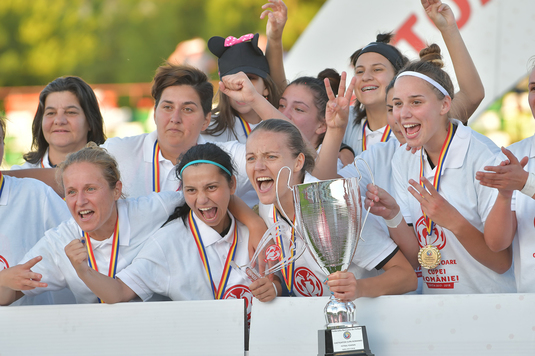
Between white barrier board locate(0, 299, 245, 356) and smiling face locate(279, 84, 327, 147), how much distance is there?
5.80 ft

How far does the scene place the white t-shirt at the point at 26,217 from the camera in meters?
3.11

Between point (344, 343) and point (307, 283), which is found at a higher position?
point (307, 283)

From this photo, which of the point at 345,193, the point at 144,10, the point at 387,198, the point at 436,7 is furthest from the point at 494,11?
the point at 144,10

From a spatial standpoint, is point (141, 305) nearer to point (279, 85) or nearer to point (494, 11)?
point (279, 85)

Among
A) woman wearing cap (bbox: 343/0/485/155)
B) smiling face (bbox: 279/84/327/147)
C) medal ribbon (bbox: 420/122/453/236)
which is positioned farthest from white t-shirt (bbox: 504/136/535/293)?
smiling face (bbox: 279/84/327/147)

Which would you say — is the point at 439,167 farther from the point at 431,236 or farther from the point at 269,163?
the point at 269,163

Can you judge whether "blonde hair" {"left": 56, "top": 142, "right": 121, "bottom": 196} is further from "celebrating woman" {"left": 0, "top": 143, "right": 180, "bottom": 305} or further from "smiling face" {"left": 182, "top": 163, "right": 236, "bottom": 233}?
"smiling face" {"left": 182, "top": 163, "right": 236, "bottom": 233}

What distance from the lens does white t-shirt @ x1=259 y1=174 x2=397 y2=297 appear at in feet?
8.77

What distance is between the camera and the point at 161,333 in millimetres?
2391

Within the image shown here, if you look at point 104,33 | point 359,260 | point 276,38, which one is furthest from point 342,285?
point 104,33

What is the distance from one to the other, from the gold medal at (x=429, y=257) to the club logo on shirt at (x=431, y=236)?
0.15 feet

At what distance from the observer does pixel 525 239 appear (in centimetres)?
261

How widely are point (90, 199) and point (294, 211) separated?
1.02 meters

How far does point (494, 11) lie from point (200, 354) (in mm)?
4456
